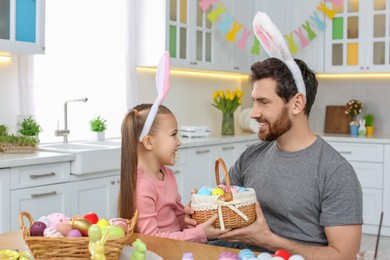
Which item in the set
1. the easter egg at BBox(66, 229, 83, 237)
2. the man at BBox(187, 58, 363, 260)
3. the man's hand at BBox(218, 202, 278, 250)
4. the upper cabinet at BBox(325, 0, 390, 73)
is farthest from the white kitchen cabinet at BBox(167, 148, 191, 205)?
the easter egg at BBox(66, 229, 83, 237)

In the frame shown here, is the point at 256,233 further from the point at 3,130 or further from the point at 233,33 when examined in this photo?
the point at 233,33

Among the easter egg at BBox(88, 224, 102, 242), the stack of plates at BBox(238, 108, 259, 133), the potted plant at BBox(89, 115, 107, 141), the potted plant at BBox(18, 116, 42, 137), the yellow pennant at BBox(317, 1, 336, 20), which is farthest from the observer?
the stack of plates at BBox(238, 108, 259, 133)

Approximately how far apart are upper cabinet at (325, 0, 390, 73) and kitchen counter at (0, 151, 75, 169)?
9.88 ft

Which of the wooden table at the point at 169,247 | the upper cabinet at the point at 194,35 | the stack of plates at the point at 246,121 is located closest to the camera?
the wooden table at the point at 169,247

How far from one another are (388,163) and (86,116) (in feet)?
8.16

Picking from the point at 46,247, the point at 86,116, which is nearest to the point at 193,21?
the point at 86,116

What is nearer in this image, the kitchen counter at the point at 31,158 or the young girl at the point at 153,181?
the young girl at the point at 153,181

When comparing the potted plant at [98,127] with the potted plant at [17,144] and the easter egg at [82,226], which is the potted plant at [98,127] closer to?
the potted plant at [17,144]

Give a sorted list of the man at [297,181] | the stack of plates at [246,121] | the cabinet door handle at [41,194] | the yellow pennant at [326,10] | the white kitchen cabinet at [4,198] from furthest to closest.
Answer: the stack of plates at [246,121]
the yellow pennant at [326,10]
the cabinet door handle at [41,194]
the white kitchen cabinet at [4,198]
the man at [297,181]

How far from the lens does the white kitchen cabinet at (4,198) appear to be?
2.88 metres

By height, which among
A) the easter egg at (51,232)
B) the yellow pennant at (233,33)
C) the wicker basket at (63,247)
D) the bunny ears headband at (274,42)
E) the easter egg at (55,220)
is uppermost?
the yellow pennant at (233,33)

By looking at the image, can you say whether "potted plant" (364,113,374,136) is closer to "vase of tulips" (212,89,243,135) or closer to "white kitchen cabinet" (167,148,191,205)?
"vase of tulips" (212,89,243,135)

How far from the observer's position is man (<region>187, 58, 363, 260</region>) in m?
1.79

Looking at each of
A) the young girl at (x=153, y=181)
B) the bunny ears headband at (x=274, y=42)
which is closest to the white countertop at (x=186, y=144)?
the young girl at (x=153, y=181)
